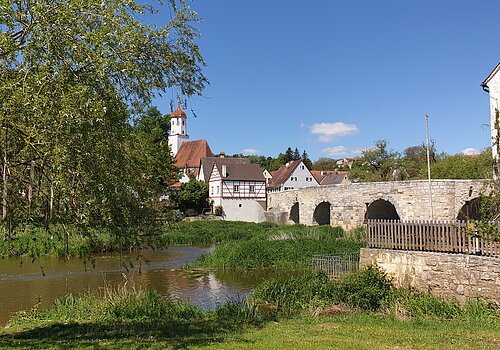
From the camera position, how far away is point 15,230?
20.1 ft

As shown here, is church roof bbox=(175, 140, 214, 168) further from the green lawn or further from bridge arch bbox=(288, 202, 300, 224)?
the green lawn

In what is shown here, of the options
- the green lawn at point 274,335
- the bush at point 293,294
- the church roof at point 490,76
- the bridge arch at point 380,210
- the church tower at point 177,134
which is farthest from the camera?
the church tower at point 177,134

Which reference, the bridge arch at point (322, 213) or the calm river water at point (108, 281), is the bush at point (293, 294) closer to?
the calm river water at point (108, 281)

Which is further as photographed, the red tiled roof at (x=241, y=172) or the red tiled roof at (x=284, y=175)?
the red tiled roof at (x=284, y=175)

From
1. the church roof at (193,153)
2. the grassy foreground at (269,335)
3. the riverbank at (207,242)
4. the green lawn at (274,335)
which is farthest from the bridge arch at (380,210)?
the church roof at (193,153)

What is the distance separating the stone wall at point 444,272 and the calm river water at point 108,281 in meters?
4.58

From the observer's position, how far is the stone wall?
11.0m

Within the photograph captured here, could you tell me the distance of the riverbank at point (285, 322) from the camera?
673 cm

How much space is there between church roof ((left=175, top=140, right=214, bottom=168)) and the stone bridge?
2408 cm

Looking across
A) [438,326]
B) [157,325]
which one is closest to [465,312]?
[438,326]

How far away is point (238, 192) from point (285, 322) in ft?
141

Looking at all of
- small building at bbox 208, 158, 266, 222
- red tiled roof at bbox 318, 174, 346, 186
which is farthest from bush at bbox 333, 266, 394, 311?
red tiled roof at bbox 318, 174, 346, 186

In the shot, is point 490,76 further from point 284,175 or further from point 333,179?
point 333,179

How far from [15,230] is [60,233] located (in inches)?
22.4
